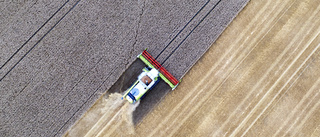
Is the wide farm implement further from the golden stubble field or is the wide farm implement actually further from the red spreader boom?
the golden stubble field

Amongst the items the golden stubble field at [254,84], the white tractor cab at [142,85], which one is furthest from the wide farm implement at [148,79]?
the golden stubble field at [254,84]

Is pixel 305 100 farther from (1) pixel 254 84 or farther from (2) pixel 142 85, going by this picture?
(2) pixel 142 85

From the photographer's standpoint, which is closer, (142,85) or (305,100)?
(142,85)

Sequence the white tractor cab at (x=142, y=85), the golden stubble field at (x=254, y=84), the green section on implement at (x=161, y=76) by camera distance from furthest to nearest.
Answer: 1. the golden stubble field at (x=254, y=84)
2. the green section on implement at (x=161, y=76)
3. the white tractor cab at (x=142, y=85)

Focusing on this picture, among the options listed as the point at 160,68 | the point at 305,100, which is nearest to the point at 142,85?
the point at 160,68

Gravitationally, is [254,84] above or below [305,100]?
above

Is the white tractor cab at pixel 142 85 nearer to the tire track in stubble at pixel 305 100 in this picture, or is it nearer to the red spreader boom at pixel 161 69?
the red spreader boom at pixel 161 69
